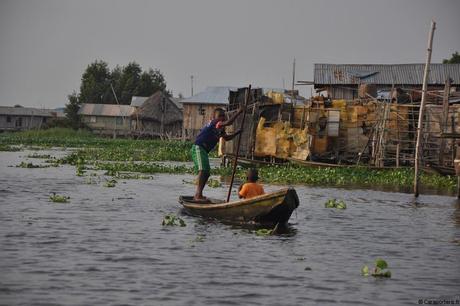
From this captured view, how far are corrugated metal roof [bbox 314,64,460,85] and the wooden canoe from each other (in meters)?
29.5

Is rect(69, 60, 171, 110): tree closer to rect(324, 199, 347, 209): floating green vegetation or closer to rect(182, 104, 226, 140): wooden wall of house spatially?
rect(182, 104, 226, 140): wooden wall of house

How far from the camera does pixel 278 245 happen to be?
12680 millimetres

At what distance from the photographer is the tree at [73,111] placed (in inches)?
3108

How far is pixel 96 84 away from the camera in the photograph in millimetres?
92500

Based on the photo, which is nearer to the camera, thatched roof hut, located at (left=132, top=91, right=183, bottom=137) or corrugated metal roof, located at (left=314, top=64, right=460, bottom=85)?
corrugated metal roof, located at (left=314, top=64, right=460, bottom=85)

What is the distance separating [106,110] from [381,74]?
4307 centimetres

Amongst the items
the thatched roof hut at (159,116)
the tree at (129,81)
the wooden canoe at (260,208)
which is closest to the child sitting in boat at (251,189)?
the wooden canoe at (260,208)

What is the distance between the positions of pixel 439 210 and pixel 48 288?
1209 centimetres

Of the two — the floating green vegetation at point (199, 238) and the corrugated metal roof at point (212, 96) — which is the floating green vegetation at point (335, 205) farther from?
the corrugated metal roof at point (212, 96)

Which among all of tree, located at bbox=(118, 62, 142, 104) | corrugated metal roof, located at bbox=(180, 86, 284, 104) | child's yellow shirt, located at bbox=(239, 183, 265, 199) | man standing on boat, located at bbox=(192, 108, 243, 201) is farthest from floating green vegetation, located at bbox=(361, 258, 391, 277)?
tree, located at bbox=(118, 62, 142, 104)

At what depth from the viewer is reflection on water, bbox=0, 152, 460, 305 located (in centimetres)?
920

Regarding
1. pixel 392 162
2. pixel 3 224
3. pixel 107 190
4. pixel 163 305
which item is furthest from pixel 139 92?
pixel 163 305

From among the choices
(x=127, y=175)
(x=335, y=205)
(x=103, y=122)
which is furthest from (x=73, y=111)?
(x=335, y=205)

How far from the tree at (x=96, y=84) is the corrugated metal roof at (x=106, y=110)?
905 cm
